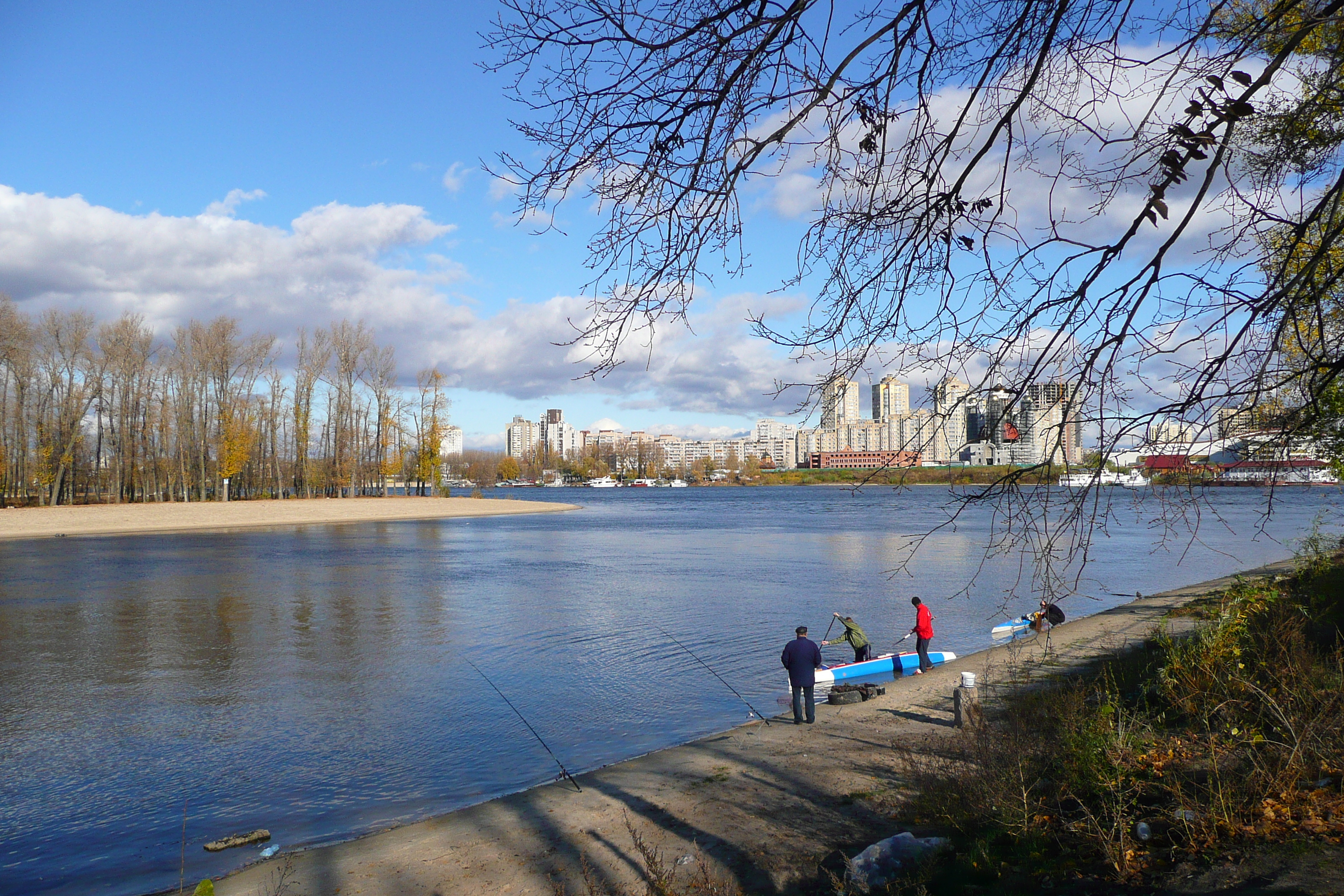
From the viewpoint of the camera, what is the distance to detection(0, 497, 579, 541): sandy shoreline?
5131 centimetres

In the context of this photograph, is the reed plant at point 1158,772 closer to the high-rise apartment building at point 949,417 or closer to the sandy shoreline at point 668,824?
the sandy shoreline at point 668,824

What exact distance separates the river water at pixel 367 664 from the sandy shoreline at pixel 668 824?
1.05 meters

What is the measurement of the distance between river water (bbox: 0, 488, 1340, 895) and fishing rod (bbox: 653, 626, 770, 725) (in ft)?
0.67

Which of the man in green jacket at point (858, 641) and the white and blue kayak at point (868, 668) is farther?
the man in green jacket at point (858, 641)

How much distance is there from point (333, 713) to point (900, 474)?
10890 mm

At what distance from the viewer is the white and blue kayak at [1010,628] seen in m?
18.1

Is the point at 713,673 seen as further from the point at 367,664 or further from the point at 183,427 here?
the point at 183,427

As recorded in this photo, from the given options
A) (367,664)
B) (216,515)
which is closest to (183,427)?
(216,515)

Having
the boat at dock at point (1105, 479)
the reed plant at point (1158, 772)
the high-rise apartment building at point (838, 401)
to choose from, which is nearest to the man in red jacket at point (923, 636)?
the reed plant at point (1158, 772)

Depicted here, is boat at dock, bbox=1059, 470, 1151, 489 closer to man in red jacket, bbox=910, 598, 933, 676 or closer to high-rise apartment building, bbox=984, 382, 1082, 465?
high-rise apartment building, bbox=984, 382, 1082, 465

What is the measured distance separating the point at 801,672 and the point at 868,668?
13.7ft

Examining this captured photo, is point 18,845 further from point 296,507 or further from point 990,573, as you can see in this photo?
point 296,507

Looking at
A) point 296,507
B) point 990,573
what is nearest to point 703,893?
point 990,573

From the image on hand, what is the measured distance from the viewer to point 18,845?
26.8ft
